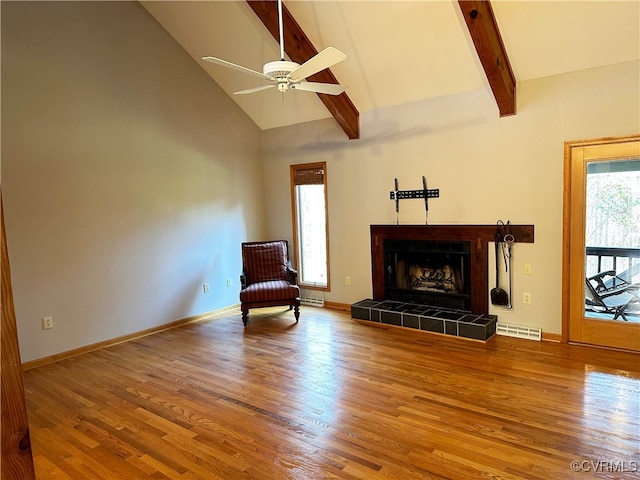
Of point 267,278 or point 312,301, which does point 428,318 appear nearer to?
point 312,301

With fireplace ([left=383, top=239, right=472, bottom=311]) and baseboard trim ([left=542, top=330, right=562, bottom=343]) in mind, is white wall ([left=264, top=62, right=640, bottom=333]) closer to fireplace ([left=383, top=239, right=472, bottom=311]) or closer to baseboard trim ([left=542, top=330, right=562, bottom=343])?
baseboard trim ([left=542, top=330, right=562, bottom=343])

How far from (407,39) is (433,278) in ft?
8.58

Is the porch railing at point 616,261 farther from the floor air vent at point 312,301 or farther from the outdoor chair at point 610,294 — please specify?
the floor air vent at point 312,301

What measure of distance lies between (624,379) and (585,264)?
111cm

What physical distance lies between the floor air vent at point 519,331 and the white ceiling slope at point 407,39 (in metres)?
2.48

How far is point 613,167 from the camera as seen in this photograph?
3.77m

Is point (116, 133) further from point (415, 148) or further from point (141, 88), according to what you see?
point (415, 148)

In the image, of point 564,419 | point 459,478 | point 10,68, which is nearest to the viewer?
point 459,478

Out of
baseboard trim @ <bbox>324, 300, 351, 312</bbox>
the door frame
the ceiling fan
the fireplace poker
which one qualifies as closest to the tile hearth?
the fireplace poker

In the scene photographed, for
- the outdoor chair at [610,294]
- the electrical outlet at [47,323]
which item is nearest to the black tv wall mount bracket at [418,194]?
the outdoor chair at [610,294]

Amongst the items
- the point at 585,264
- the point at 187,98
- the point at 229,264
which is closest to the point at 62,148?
the point at 187,98

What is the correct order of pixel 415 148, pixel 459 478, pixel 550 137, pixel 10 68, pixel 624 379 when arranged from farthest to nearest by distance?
1. pixel 415 148
2. pixel 550 137
3. pixel 10 68
4. pixel 624 379
5. pixel 459 478

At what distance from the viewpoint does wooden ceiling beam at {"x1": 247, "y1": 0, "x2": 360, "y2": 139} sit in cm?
400

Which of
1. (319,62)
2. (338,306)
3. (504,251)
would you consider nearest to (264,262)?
(338,306)
